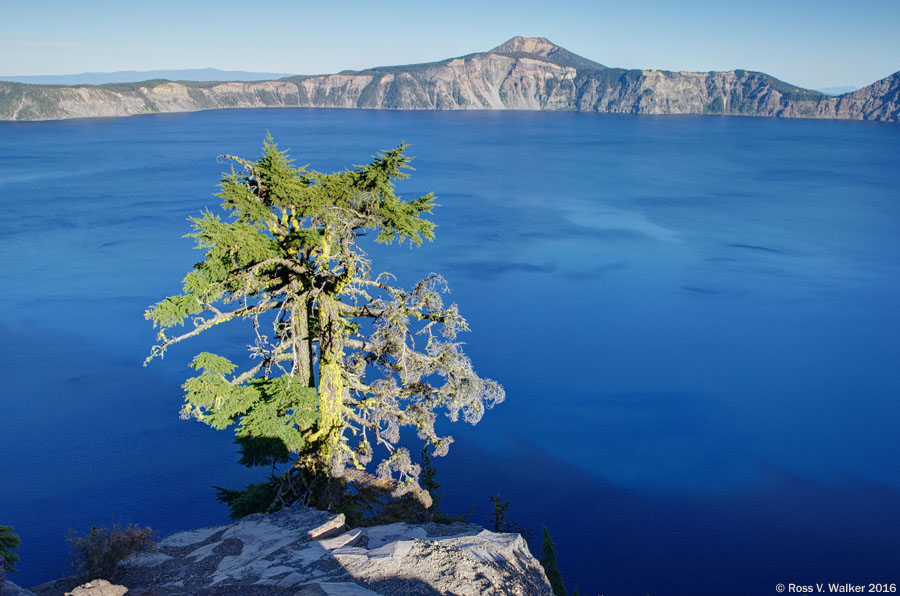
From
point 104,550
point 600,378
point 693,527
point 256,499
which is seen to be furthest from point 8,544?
point 600,378

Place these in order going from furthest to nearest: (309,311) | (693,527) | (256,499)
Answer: (693,527) → (256,499) → (309,311)

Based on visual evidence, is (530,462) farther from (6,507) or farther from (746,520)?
(6,507)

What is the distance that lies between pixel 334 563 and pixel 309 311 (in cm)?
571

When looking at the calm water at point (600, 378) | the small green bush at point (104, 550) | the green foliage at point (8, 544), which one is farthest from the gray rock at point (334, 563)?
the calm water at point (600, 378)

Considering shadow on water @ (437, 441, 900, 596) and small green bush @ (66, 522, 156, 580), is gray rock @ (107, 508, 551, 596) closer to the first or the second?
small green bush @ (66, 522, 156, 580)

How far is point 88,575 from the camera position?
954 cm

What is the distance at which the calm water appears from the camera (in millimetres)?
22188

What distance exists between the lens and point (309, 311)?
526 inches

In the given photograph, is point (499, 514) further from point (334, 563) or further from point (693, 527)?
point (334, 563)

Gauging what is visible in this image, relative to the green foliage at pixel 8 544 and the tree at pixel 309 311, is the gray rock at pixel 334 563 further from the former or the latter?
the tree at pixel 309 311

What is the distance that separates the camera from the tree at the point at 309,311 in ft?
37.3

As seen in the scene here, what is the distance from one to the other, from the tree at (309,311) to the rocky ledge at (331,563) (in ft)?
7.12

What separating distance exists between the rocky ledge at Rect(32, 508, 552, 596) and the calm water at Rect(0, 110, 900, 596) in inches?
470

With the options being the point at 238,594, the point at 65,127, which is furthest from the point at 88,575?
the point at 65,127
